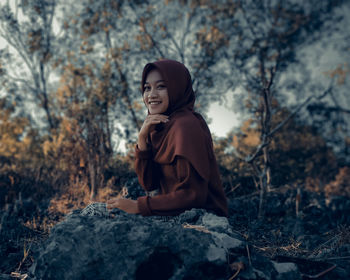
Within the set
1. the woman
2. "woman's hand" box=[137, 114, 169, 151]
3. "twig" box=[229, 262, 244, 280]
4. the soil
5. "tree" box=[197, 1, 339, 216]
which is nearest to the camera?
"twig" box=[229, 262, 244, 280]

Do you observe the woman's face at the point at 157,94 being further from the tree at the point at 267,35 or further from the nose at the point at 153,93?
the tree at the point at 267,35

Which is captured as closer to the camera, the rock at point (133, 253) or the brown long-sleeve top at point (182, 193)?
the rock at point (133, 253)

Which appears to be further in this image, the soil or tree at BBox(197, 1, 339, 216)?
tree at BBox(197, 1, 339, 216)

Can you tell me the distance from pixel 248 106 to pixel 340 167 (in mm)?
6383

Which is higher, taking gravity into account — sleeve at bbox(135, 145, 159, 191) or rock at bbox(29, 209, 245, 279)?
sleeve at bbox(135, 145, 159, 191)

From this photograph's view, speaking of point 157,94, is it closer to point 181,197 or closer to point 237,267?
point 181,197

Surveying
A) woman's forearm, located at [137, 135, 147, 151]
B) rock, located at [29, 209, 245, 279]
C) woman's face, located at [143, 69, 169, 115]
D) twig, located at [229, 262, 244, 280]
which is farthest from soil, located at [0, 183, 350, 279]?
woman's face, located at [143, 69, 169, 115]

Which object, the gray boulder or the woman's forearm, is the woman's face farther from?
the gray boulder

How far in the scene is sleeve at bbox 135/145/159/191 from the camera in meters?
2.52

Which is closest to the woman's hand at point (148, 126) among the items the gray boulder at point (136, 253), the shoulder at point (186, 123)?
the shoulder at point (186, 123)

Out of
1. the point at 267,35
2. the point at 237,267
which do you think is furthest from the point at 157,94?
the point at 267,35

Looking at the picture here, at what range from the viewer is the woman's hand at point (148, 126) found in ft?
7.95

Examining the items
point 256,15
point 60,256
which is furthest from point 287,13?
point 60,256

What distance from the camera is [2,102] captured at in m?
17.4
